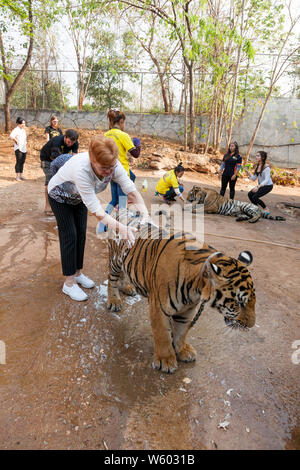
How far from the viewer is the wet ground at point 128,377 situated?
2.01m

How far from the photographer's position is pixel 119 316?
3.33 metres

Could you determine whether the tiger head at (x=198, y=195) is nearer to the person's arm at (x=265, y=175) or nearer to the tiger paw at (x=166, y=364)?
the person's arm at (x=265, y=175)

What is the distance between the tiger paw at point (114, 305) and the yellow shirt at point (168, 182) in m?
5.13

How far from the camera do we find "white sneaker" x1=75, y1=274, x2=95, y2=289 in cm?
381

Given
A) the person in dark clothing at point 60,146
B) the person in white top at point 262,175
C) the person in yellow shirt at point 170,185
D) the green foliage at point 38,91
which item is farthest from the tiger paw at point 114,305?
the green foliage at point 38,91

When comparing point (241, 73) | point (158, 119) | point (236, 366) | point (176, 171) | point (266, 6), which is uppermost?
point (266, 6)

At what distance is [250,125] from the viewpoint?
15531 millimetres

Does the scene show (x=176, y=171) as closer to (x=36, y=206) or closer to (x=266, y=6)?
(x=36, y=206)

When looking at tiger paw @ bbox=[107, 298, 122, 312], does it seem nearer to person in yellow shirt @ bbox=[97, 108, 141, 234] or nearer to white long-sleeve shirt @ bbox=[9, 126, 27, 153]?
→ person in yellow shirt @ bbox=[97, 108, 141, 234]

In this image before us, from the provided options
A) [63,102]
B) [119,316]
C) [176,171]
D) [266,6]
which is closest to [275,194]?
[176,171]

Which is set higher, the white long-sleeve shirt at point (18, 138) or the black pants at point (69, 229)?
the white long-sleeve shirt at point (18, 138)

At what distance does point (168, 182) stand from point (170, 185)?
117 mm

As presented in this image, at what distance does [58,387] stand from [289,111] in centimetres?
1656

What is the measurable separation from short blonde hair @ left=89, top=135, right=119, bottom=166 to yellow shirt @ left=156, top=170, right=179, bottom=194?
18.7 feet
